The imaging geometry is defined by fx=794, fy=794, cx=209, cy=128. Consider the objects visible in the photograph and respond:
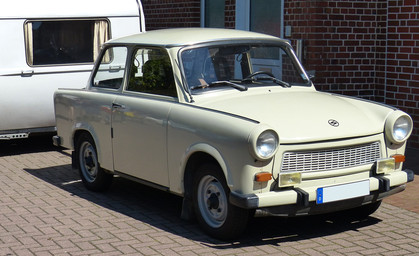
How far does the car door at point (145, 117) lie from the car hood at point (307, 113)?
0.47 meters

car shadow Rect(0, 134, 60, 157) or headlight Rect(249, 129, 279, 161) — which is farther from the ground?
headlight Rect(249, 129, 279, 161)

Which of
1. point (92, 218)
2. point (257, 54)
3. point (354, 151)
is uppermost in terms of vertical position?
point (257, 54)

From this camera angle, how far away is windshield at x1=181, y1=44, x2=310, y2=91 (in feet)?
22.2

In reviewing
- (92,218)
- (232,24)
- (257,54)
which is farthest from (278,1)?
(92,218)

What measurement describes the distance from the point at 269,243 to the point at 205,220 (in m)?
0.56

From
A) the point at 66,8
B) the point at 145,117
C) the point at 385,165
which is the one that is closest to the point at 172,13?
the point at 66,8

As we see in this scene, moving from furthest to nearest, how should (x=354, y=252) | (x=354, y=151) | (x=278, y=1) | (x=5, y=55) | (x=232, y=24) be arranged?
1. (x=232, y=24)
2. (x=278, y=1)
3. (x=5, y=55)
4. (x=354, y=151)
5. (x=354, y=252)

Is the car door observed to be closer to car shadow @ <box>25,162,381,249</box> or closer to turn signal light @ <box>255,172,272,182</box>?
car shadow @ <box>25,162,381,249</box>

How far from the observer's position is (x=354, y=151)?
20.3 ft

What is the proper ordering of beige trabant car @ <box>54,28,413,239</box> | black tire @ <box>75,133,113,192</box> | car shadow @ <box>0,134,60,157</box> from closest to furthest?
beige trabant car @ <box>54,28,413,239</box> → black tire @ <box>75,133,113,192</box> → car shadow @ <box>0,134,60,157</box>

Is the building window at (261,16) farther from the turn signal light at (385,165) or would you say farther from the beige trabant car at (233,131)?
the turn signal light at (385,165)

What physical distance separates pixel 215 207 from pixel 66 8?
18.4ft

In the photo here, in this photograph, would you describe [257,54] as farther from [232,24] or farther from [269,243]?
[232,24]

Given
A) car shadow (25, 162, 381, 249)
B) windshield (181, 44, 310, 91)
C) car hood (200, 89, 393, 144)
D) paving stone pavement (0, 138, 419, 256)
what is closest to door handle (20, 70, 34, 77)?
car shadow (25, 162, 381, 249)
